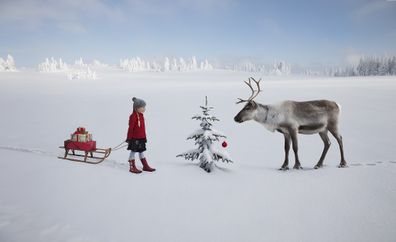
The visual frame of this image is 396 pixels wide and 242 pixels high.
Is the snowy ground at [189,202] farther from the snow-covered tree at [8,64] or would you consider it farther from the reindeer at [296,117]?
the snow-covered tree at [8,64]

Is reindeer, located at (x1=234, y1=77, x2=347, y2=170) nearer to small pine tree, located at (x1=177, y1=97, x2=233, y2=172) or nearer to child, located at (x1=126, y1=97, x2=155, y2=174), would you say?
small pine tree, located at (x1=177, y1=97, x2=233, y2=172)

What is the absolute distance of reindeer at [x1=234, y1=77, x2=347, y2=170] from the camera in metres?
6.41

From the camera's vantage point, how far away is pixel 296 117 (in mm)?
6441

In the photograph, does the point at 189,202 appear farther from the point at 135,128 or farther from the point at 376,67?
the point at 376,67

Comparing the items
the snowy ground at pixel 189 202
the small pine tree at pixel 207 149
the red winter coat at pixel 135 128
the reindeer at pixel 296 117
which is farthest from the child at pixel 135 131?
the reindeer at pixel 296 117

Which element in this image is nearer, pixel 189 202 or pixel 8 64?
pixel 189 202

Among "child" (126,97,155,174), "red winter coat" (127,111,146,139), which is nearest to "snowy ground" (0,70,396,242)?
"child" (126,97,155,174)

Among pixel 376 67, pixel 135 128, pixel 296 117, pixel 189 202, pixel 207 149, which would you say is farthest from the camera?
pixel 376 67

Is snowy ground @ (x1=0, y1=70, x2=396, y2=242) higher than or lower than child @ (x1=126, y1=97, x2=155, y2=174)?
lower

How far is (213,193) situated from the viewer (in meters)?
4.84

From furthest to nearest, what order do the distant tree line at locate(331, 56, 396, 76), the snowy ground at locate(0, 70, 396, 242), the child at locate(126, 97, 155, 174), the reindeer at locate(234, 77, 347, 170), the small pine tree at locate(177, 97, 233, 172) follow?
the distant tree line at locate(331, 56, 396, 76), the reindeer at locate(234, 77, 347, 170), the small pine tree at locate(177, 97, 233, 172), the child at locate(126, 97, 155, 174), the snowy ground at locate(0, 70, 396, 242)

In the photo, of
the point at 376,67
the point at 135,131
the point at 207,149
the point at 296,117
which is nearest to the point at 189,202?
the point at 207,149

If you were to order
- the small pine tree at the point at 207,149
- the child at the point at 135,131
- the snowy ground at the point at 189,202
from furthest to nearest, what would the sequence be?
the small pine tree at the point at 207,149, the child at the point at 135,131, the snowy ground at the point at 189,202

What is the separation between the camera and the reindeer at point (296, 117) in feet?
21.0
